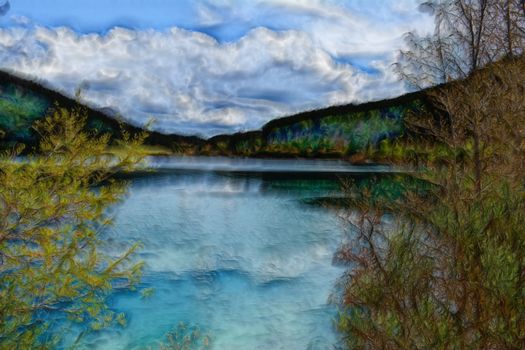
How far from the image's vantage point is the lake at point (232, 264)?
19.6m

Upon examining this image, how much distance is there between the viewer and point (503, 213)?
8.38 m

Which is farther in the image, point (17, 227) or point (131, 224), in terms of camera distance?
point (131, 224)

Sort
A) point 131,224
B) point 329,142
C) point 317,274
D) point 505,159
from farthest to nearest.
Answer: point 329,142 → point 131,224 → point 317,274 → point 505,159

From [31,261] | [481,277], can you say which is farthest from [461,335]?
[31,261]

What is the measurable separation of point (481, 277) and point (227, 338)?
45.9ft

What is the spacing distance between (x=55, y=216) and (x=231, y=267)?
873 inches

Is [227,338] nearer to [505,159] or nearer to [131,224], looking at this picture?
[505,159]

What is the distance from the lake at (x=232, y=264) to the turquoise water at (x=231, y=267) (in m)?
0.05

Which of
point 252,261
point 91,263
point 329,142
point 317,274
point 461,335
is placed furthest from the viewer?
point 329,142

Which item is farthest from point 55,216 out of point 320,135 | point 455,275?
point 320,135

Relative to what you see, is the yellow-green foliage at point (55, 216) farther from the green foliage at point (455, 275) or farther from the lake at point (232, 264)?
the green foliage at point (455, 275)

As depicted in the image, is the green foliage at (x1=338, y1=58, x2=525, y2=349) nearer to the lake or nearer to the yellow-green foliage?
the yellow-green foliage

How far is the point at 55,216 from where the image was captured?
22.9 feet

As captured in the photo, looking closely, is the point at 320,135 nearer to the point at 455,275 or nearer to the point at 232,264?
the point at 232,264
